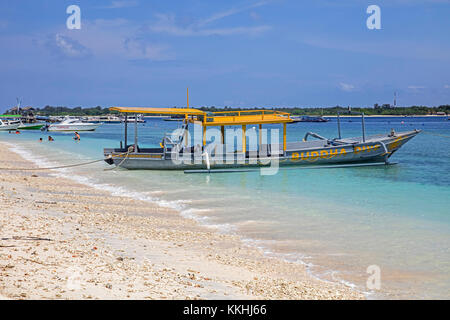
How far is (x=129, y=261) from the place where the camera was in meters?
7.12

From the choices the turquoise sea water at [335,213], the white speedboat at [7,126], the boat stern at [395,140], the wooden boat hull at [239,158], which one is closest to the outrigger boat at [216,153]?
the wooden boat hull at [239,158]

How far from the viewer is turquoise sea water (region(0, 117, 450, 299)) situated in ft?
26.2

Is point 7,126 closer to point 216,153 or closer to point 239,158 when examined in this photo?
point 216,153

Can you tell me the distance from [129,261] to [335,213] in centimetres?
734

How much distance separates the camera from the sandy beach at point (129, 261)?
225 inches

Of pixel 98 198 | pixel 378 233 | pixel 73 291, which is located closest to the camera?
pixel 73 291

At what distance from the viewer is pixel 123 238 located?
8820 mm

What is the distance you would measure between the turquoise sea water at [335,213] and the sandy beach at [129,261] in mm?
785

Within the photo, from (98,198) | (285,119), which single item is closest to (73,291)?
(98,198)

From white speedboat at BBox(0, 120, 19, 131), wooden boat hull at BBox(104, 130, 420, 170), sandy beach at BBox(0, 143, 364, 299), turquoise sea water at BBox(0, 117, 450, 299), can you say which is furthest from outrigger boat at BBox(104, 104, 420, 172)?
white speedboat at BBox(0, 120, 19, 131)

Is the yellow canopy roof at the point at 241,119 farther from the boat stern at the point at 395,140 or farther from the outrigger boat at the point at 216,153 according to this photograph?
the boat stern at the point at 395,140

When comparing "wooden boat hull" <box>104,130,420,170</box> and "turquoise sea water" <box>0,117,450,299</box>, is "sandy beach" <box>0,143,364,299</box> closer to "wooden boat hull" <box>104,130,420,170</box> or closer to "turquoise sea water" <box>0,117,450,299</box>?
"turquoise sea water" <box>0,117,450,299</box>

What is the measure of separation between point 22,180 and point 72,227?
907cm
